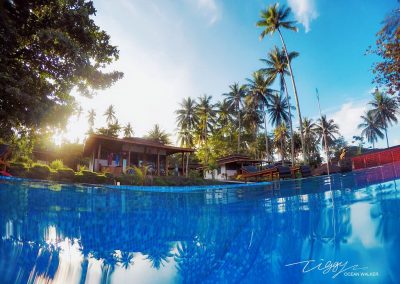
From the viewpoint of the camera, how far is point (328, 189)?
305 inches

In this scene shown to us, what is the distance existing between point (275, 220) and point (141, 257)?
4.04 metres

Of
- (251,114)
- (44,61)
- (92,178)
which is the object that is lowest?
(92,178)

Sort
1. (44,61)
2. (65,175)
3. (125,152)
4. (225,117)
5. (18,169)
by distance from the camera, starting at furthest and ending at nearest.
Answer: (225,117) < (125,152) < (65,175) < (18,169) < (44,61)

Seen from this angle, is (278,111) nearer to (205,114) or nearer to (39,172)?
(205,114)

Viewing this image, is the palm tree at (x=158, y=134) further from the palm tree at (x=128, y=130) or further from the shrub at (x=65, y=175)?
the shrub at (x=65, y=175)

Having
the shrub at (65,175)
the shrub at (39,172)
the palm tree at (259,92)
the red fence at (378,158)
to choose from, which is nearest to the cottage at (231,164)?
the palm tree at (259,92)

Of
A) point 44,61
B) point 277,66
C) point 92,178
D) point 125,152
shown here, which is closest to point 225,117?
point 277,66

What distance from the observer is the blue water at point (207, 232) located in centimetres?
536

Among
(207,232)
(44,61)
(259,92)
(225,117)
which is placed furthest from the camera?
(225,117)

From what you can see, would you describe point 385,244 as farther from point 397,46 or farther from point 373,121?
point 373,121

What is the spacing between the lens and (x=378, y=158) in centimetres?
1956

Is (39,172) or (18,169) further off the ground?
(18,169)

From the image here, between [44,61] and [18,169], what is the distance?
266 inches

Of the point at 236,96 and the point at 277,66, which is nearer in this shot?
the point at 277,66
